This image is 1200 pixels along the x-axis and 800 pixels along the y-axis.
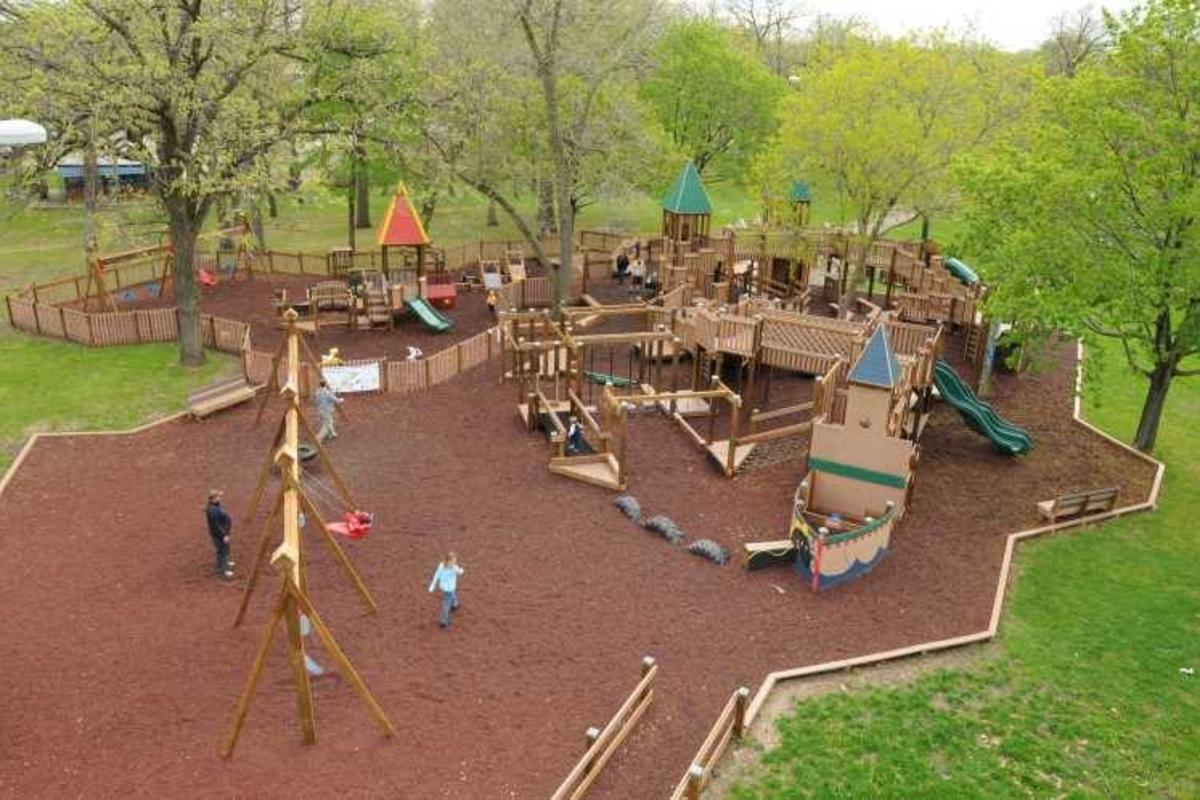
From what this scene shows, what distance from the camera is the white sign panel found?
72.6ft

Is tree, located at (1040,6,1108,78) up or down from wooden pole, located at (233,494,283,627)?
up

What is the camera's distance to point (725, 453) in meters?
19.2

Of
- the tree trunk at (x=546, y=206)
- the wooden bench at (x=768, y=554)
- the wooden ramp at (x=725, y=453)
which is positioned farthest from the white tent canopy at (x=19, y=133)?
the tree trunk at (x=546, y=206)

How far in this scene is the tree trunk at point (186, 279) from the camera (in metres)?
23.4

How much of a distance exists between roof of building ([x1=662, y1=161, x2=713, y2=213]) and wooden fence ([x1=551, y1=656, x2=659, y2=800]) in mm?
24601

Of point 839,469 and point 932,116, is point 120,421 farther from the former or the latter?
point 932,116

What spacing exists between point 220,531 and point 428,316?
15.2 meters

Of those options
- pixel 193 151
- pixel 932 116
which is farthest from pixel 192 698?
pixel 932 116

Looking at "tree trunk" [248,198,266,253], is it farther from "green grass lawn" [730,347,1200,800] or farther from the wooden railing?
"green grass lawn" [730,347,1200,800]

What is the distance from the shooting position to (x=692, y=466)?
19094mm

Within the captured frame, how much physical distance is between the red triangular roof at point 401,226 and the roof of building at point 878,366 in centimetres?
1830

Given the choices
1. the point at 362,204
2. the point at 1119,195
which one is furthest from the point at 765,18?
the point at 1119,195

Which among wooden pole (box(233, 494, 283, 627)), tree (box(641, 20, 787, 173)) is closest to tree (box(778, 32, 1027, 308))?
tree (box(641, 20, 787, 173))

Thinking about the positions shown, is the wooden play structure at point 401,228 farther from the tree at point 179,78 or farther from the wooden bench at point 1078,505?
Result: the wooden bench at point 1078,505
